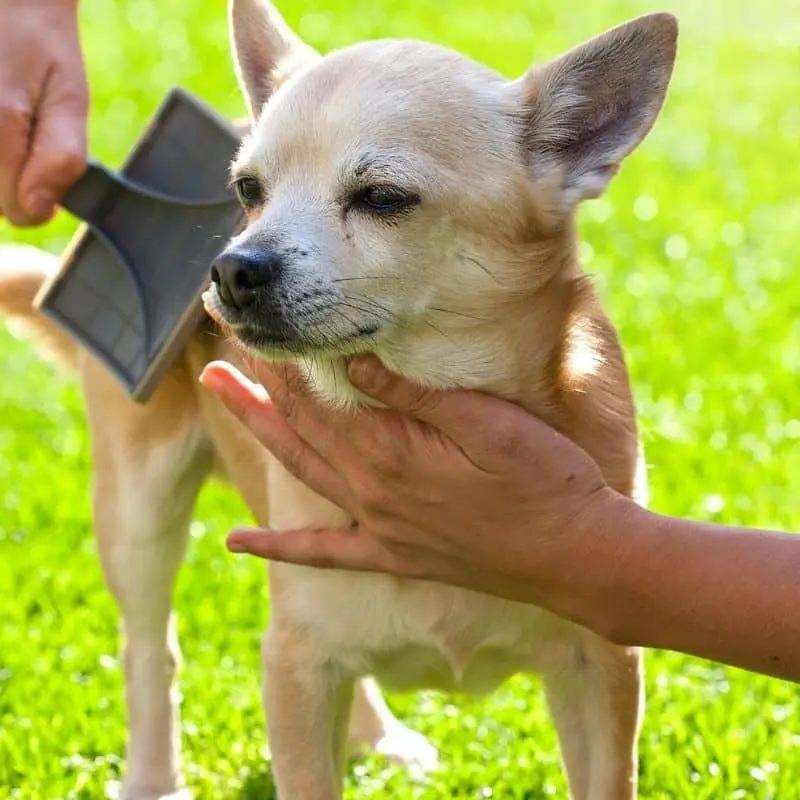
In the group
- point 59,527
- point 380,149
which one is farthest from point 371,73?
point 59,527

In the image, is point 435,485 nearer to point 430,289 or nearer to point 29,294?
point 430,289

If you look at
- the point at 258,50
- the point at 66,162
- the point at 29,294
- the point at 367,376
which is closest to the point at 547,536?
the point at 367,376

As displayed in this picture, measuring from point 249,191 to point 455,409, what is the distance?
0.63 metres

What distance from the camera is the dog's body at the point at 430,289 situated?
267 cm

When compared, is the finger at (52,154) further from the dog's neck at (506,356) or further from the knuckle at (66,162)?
the dog's neck at (506,356)

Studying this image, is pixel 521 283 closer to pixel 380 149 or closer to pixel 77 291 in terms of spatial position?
pixel 380 149

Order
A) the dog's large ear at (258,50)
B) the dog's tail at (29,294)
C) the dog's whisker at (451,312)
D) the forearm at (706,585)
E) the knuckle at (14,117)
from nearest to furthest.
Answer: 1. the forearm at (706,585)
2. the dog's whisker at (451,312)
3. the dog's large ear at (258,50)
4. the knuckle at (14,117)
5. the dog's tail at (29,294)

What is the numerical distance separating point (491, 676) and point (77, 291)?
1415mm

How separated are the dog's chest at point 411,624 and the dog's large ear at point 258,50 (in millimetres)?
1030

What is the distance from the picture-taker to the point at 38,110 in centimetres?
354

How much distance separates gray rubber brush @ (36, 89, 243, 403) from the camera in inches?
136

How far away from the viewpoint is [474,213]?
275cm

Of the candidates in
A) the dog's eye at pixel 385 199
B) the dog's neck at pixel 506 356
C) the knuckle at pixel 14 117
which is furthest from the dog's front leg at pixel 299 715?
the knuckle at pixel 14 117

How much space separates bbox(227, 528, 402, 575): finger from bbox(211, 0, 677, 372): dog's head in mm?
356
